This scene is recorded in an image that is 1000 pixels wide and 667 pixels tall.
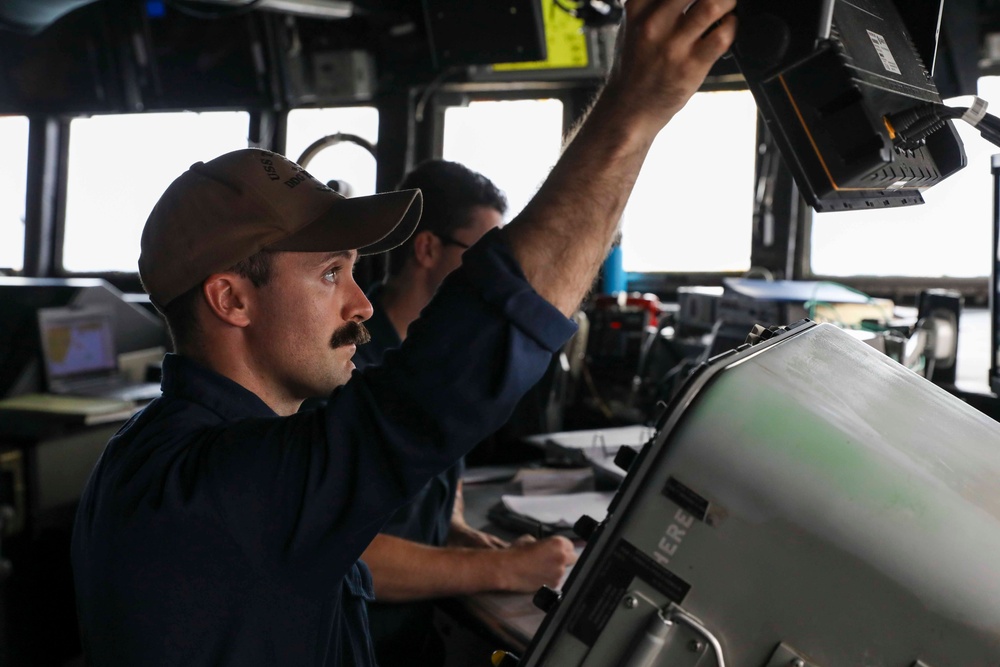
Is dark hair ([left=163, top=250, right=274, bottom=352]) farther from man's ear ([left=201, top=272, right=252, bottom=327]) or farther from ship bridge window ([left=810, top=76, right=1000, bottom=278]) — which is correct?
ship bridge window ([left=810, top=76, right=1000, bottom=278])

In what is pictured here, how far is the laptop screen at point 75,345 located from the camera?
316 cm

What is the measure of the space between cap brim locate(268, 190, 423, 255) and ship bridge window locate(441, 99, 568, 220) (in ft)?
9.02

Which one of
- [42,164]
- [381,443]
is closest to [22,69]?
[42,164]

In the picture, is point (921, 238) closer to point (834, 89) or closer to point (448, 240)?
point (448, 240)

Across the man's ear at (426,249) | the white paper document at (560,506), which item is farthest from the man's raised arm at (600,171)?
the man's ear at (426,249)

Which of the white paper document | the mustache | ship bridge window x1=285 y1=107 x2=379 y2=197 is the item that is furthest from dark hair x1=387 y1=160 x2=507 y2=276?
ship bridge window x1=285 y1=107 x2=379 y2=197

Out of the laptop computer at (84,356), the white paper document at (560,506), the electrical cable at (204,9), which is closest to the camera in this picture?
the white paper document at (560,506)

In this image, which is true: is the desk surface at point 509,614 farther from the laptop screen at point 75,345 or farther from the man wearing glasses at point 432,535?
the laptop screen at point 75,345

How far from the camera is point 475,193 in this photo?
2.03 metres

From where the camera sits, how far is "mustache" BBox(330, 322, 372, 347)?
101 centimetres

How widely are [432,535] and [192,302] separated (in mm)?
803

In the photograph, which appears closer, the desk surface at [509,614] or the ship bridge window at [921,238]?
the desk surface at [509,614]

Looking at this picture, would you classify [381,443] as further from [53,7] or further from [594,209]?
[53,7]

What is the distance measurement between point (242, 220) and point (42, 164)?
425 cm
